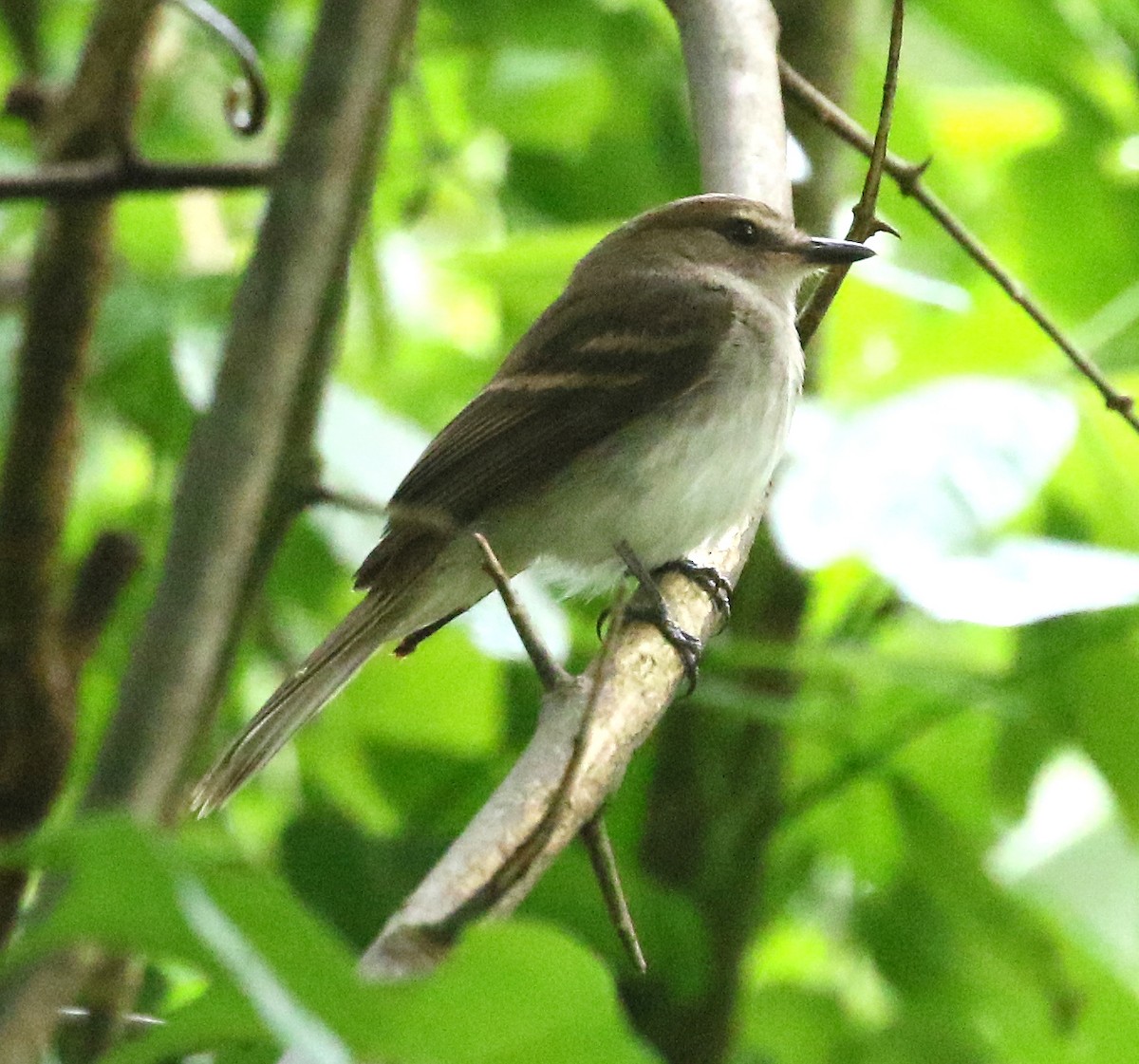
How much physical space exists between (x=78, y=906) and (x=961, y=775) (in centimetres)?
244

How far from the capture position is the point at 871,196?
2.02 meters

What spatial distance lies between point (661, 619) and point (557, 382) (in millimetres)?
1099

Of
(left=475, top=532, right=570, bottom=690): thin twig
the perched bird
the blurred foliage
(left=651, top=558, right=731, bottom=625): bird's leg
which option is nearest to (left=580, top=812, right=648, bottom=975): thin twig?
(left=475, top=532, right=570, bottom=690): thin twig

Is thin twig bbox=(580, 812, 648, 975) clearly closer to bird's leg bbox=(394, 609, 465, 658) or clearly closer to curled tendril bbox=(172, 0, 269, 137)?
bird's leg bbox=(394, 609, 465, 658)

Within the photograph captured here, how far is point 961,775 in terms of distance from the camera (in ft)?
9.86

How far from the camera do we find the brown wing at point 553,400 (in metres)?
2.89

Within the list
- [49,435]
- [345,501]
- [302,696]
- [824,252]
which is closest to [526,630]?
[345,501]

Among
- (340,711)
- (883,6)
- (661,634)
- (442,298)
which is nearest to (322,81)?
(661,634)

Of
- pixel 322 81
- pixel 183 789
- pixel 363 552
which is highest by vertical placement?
pixel 322 81

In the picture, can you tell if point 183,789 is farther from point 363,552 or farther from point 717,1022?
point 717,1022

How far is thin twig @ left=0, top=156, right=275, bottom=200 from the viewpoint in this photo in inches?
93.4

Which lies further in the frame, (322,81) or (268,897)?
(322,81)

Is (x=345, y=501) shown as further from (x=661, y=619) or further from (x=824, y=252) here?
(x=824, y=252)

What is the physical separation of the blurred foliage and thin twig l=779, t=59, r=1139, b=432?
0.24 ft
